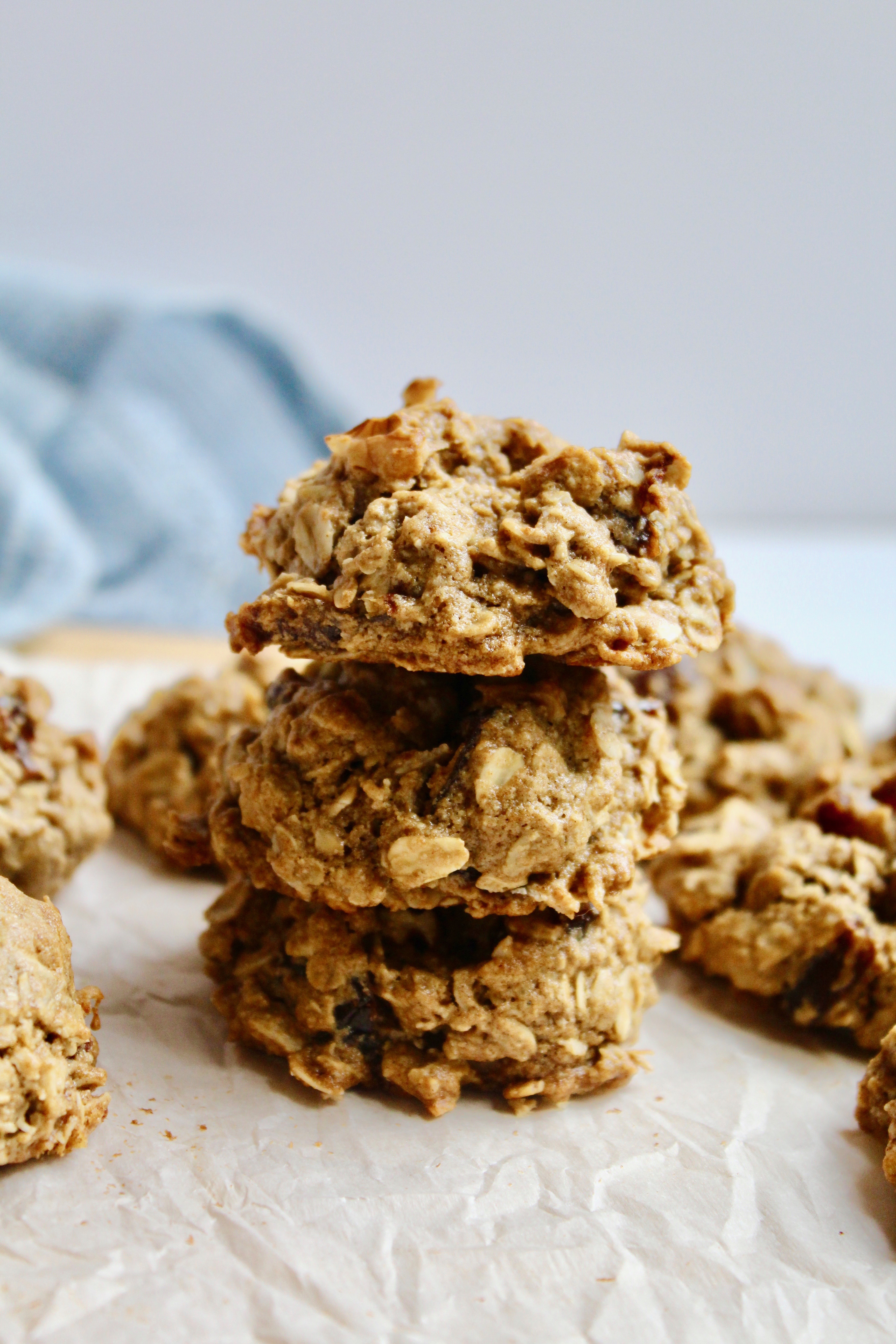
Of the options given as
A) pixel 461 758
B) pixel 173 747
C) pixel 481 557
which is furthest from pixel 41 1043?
pixel 173 747

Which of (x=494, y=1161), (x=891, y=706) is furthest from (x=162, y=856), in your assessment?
(x=891, y=706)

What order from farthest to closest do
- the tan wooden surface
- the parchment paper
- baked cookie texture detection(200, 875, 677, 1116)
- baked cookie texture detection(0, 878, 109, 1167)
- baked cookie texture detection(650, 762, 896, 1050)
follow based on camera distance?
the tan wooden surface, baked cookie texture detection(650, 762, 896, 1050), baked cookie texture detection(200, 875, 677, 1116), baked cookie texture detection(0, 878, 109, 1167), the parchment paper

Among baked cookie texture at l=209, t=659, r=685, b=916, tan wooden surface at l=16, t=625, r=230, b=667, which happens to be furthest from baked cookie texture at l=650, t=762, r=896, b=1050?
tan wooden surface at l=16, t=625, r=230, b=667

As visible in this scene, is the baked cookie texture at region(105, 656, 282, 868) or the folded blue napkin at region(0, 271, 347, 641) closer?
the baked cookie texture at region(105, 656, 282, 868)

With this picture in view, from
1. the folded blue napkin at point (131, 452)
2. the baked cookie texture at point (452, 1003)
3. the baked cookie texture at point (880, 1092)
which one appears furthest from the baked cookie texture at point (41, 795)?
the folded blue napkin at point (131, 452)

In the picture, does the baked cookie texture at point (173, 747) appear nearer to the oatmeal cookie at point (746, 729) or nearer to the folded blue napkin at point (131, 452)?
the oatmeal cookie at point (746, 729)

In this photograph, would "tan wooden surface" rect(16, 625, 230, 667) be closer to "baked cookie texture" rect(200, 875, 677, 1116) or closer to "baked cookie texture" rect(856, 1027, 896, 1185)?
"baked cookie texture" rect(200, 875, 677, 1116)

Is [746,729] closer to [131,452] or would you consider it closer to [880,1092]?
[880,1092]
